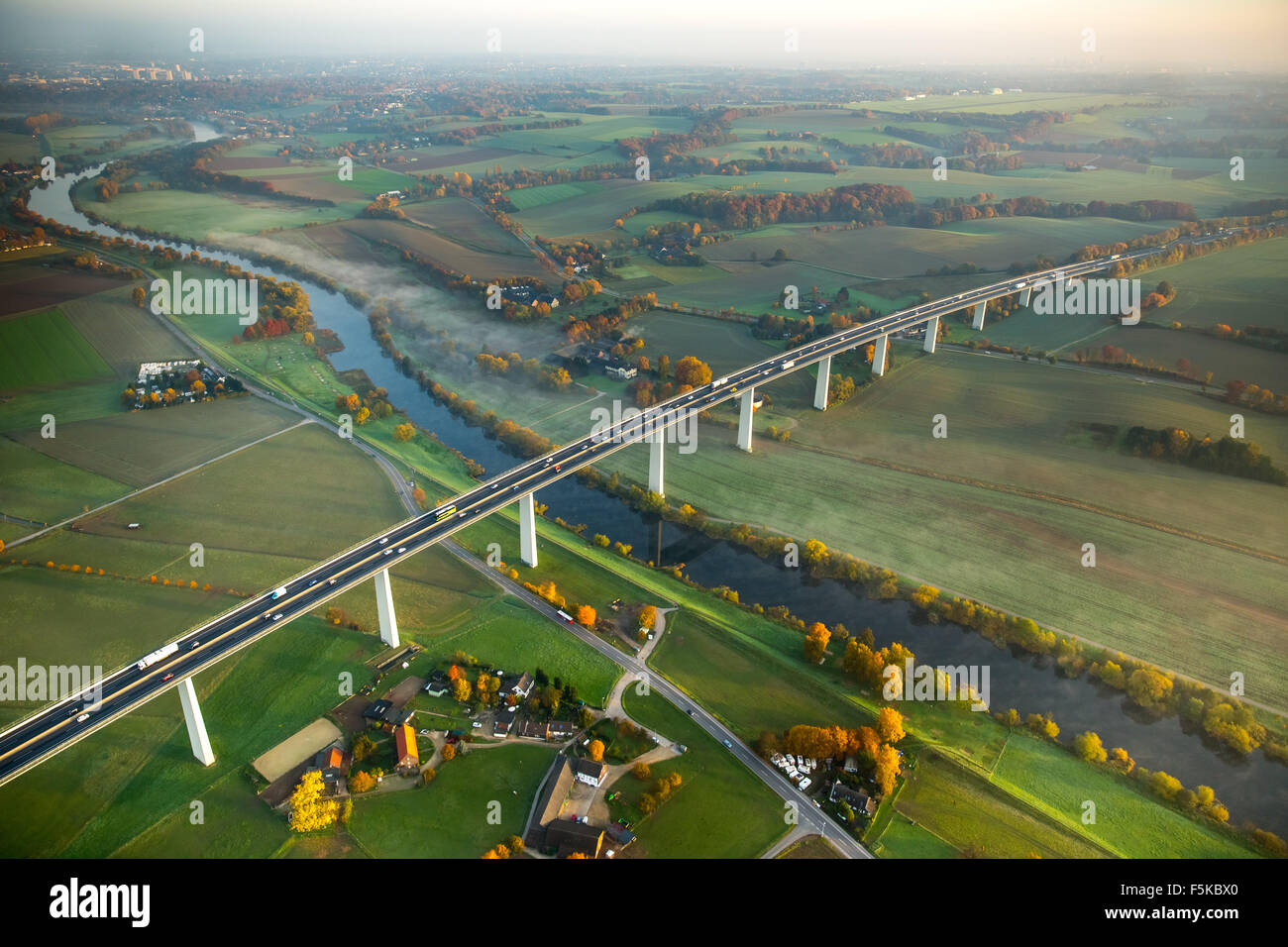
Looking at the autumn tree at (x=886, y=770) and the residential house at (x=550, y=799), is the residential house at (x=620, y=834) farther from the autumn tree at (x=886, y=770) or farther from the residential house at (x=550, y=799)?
the autumn tree at (x=886, y=770)

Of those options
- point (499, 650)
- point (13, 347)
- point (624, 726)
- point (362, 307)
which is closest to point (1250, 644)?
point (624, 726)

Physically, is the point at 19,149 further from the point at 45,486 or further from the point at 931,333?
the point at 931,333

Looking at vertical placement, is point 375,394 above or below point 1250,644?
above

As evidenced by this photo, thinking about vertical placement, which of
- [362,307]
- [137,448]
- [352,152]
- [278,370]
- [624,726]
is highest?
[352,152]

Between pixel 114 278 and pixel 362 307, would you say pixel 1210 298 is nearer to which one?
pixel 362 307

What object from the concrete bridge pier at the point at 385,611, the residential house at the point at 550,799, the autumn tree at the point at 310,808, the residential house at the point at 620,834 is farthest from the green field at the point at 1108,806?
the concrete bridge pier at the point at 385,611

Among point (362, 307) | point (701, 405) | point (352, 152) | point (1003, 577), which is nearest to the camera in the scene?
point (1003, 577)
